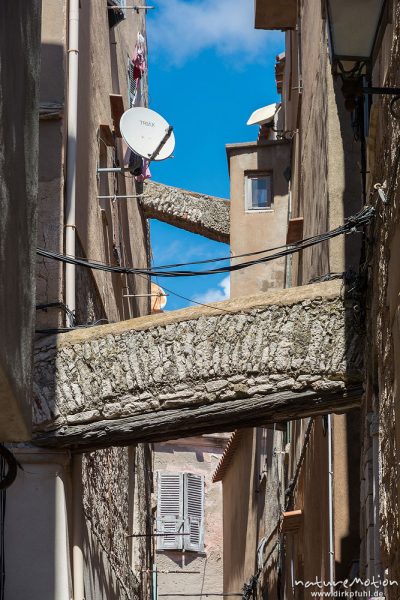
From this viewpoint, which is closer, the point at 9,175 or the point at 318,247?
the point at 9,175

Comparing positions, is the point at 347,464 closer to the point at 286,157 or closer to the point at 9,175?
the point at 9,175

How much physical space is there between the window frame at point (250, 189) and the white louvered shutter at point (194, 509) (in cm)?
1087

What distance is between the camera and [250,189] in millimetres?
19859

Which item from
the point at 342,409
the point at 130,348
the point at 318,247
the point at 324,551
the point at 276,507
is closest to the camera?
the point at 342,409

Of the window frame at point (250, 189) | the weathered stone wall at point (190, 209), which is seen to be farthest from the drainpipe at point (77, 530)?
the weathered stone wall at point (190, 209)

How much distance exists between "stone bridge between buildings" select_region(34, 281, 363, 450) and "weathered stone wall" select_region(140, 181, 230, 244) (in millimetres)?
13344

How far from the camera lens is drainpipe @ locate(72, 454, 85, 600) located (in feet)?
32.8

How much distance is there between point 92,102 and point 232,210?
686 cm

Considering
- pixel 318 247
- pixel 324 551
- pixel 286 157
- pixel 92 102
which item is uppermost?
pixel 286 157

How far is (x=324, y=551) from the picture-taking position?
33.1ft

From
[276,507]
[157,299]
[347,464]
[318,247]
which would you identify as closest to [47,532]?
[347,464]

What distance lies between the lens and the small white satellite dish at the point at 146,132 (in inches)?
523

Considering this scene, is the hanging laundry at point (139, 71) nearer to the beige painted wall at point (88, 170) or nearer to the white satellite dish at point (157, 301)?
the beige painted wall at point (88, 170)

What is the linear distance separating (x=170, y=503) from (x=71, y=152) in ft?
62.4
